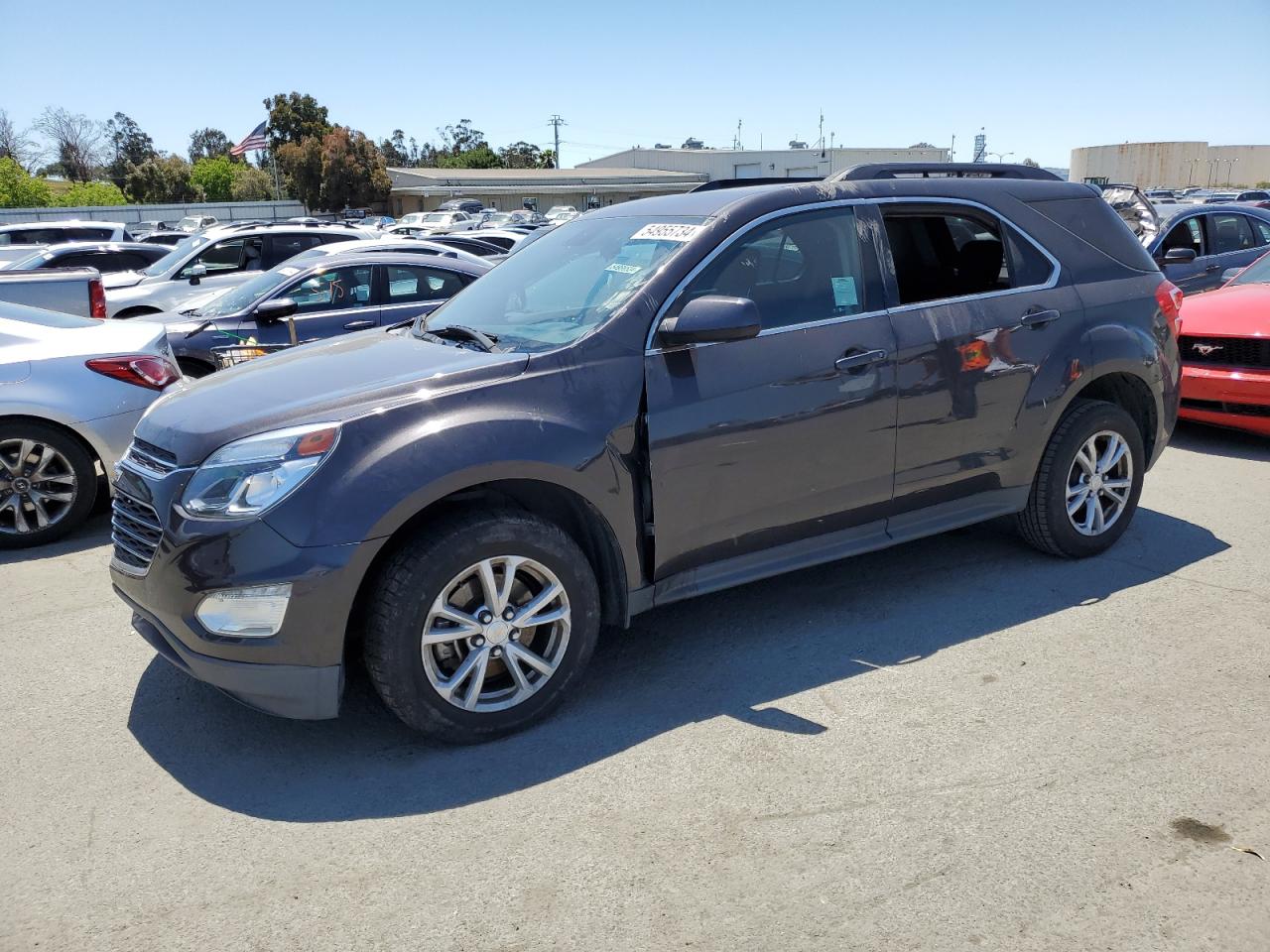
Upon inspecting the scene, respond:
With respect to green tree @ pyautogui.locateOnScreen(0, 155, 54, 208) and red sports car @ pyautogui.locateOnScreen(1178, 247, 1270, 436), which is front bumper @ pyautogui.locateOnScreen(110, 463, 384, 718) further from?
green tree @ pyautogui.locateOnScreen(0, 155, 54, 208)

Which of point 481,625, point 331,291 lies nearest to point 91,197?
point 331,291

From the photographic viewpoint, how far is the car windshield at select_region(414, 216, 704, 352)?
13.4 feet

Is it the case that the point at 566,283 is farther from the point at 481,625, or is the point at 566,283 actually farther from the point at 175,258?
the point at 175,258

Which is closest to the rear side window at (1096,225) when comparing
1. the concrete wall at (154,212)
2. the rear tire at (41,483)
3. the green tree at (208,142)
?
the rear tire at (41,483)

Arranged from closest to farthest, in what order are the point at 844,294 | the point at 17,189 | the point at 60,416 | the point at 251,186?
the point at 844,294, the point at 60,416, the point at 17,189, the point at 251,186

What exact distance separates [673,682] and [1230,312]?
629cm

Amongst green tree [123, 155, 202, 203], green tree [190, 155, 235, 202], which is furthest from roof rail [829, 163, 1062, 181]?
green tree [190, 155, 235, 202]

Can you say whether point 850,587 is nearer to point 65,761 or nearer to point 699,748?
point 699,748

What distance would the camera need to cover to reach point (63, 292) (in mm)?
8078

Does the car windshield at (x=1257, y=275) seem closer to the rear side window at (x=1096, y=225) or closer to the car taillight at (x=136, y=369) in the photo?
the rear side window at (x=1096, y=225)

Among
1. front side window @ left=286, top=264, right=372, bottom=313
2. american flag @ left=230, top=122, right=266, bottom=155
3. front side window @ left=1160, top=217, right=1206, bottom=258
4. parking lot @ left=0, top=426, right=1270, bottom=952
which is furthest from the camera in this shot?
american flag @ left=230, top=122, right=266, bottom=155

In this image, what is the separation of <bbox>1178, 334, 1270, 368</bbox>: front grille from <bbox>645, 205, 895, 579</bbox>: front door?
13.9 ft

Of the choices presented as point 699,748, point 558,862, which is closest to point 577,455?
point 699,748

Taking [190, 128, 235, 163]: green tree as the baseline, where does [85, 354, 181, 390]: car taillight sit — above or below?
below
